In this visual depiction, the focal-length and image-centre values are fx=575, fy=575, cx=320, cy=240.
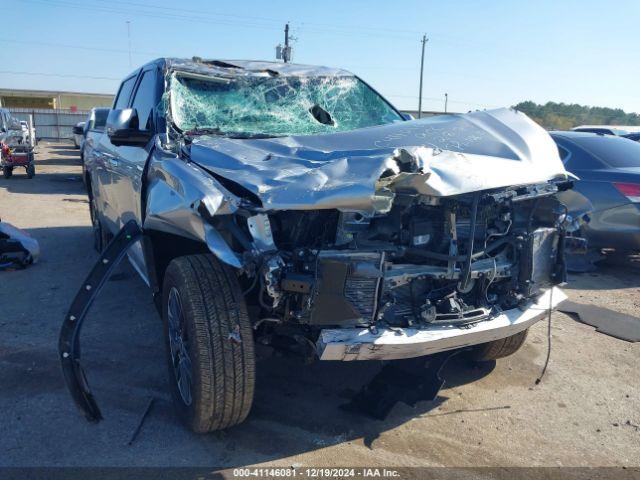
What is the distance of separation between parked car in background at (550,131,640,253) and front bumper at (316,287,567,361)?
12.2ft

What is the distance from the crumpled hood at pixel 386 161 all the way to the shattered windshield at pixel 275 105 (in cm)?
44

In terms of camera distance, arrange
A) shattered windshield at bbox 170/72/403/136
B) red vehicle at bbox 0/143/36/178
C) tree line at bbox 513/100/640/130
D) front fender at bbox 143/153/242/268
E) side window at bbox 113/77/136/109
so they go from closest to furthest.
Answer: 1. front fender at bbox 143/153/242/268
2. shattered windshield at bbox 170/72/403/136
3. side window at bbox 113/77/136/109
4. red vehicle at bbox 0/143/36/178
5. tree line at bbox 513/100/640/130

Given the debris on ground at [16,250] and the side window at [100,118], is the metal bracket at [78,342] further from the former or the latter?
the side window at [100,118]

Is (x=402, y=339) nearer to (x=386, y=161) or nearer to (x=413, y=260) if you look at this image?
(x=413, y=260)

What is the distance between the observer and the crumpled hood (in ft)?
8.84

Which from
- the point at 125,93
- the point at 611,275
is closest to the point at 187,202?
the point at 125,93

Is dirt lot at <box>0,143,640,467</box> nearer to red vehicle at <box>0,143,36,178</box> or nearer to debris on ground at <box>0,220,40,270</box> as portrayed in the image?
debris on ground at <box>0,220,40,270</box>

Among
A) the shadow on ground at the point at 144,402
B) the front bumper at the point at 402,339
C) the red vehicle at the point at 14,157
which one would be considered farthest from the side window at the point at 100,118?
the red vehicle at the point at 14,157

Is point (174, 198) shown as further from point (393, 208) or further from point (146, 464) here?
point (146, 464)

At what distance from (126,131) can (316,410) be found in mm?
2210

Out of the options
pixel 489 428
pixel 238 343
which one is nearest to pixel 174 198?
pixel 238 343

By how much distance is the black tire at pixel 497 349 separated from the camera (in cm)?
399

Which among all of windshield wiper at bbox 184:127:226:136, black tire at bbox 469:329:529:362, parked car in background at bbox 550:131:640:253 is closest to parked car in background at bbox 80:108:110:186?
windshield wiper at bbox 184:127:226:136

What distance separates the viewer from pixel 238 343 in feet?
9.30
